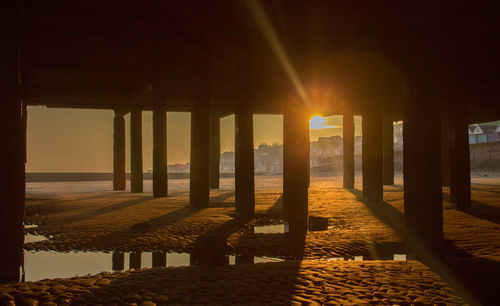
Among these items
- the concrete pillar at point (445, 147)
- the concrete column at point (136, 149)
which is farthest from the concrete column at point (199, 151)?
the concrete pillar at point (445, 147)

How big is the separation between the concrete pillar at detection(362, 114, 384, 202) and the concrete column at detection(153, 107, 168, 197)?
781cm

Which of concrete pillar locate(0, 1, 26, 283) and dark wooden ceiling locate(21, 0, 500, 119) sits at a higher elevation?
dark wooden ceiling locate(21, 0, 500, 119)

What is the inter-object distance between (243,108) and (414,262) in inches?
236

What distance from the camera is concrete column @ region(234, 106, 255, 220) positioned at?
413 inches

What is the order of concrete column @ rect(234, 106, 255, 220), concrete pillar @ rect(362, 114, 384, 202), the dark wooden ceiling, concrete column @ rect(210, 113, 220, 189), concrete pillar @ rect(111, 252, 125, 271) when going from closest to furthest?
1. concrete pillar @ rect(111, 252, 125, 271)
2. the dark wooden ceiling
3. concrete column @ rect(234, 106, 255, 220)
4. concrete pillar @ rect(362, 114, 384, 202)
5. concrete column @ rect(210, 113, 220, 189)

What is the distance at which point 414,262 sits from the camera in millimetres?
5910

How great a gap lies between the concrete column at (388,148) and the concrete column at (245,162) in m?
16.0

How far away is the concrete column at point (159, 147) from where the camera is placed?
16266mm

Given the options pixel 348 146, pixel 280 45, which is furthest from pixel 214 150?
pixel 280 45

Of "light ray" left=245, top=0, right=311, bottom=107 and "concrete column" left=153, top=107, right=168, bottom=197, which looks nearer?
"light ray" left=245, top=0, right=311, bottom=107

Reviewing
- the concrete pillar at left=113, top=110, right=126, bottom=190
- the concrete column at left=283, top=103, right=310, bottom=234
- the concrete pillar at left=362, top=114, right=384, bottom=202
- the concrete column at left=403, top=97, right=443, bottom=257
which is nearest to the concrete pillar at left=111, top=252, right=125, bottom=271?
the concrete column at left=283, top=103, right=310, bottom=234

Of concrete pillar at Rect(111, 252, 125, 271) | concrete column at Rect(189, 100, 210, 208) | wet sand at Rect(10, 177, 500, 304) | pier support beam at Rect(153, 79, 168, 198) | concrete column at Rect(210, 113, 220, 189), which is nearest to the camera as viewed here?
wet sand at Rect(10, 177, 500, 304)

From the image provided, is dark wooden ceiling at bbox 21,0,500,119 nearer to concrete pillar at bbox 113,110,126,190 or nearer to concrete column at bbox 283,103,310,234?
concrete column at bbox 283,103,310,234

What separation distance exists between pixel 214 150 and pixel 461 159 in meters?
13.8
